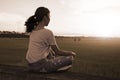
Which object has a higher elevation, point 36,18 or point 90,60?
point 36,18

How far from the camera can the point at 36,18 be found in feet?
12.8

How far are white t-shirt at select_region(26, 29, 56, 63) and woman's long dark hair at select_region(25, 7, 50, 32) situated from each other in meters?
0.10

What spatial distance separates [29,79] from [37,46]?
1.84 feet

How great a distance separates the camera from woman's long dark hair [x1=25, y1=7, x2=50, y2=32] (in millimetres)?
3828

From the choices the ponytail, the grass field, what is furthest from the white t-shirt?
the grass field

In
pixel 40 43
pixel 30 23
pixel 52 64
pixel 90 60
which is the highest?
pixel 30 23

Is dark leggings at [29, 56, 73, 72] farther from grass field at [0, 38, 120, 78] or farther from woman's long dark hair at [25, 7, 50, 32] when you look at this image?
grass field at [0, 38, 120, 78]

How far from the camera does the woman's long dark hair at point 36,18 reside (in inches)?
151

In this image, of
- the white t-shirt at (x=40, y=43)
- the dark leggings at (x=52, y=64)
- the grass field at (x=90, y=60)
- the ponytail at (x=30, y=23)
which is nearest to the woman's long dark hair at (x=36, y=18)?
the ponytail at (x=30, y=23)

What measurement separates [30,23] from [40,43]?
0.35 m

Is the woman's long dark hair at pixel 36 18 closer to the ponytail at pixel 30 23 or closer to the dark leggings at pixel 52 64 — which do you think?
the ponytail at pixel 30 23

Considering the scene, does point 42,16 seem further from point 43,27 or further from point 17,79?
point 17,79

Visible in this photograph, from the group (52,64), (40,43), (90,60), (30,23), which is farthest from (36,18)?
(90,60)

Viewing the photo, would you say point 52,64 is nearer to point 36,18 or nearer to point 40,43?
point 40,43
